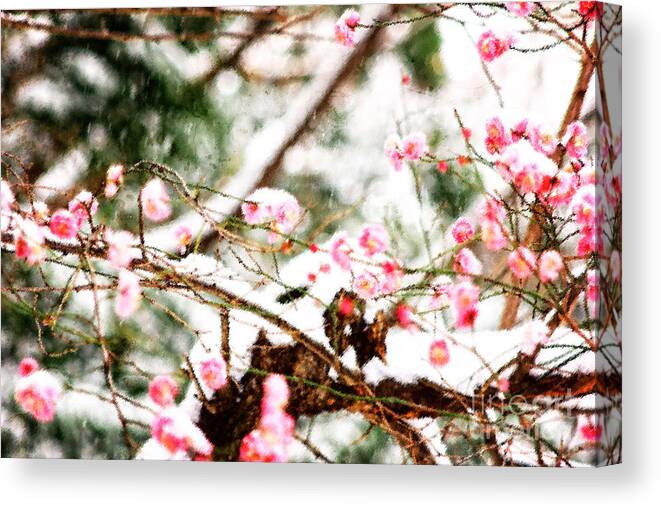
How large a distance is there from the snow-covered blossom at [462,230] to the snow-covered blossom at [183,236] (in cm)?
68

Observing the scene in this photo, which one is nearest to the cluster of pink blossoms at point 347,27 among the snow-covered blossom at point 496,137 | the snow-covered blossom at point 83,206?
the snow-covered blossom at point 496,137

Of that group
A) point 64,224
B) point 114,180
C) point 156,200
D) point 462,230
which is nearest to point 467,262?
point 462,230

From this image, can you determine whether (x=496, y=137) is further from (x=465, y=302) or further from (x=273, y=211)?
(x=273, y=211)

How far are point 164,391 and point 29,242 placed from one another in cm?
54

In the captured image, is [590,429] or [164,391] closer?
[590,429]

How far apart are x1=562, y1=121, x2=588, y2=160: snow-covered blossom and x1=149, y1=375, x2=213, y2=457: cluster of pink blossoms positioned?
1165 millimetres

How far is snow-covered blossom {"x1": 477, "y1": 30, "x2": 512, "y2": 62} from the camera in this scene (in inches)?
123

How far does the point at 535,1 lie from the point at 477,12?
14 cm

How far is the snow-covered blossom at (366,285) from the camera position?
125 inches

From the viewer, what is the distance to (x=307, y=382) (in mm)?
3209

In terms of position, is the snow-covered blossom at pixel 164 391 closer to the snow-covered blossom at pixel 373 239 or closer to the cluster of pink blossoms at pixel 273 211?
the cluster of pink blossoms at pixel 273 211

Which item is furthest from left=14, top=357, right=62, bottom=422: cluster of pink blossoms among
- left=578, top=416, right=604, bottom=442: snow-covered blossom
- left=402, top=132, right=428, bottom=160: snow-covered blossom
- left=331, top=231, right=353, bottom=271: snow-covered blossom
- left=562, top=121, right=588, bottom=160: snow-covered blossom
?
left=562, top=121, right=588, bottom=160: snow-covered blossom

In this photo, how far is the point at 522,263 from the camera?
311 cm

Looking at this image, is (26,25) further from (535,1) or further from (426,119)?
(535,1)
